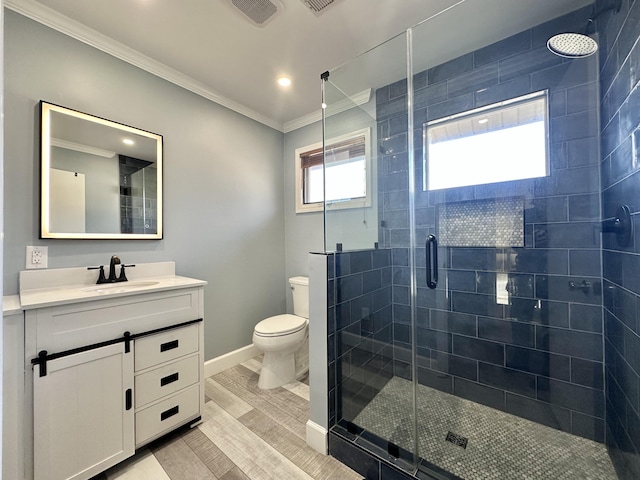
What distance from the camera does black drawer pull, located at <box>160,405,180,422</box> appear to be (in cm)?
159

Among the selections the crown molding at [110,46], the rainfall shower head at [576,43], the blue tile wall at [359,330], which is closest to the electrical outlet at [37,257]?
the crown molding at [110,46]

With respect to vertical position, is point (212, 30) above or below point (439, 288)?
above

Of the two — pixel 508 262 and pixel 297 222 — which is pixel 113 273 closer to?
pixel 297 222

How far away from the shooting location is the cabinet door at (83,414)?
124 centimetres

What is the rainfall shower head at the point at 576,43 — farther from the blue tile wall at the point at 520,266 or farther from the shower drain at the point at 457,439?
the shower drain at the point at 457,439

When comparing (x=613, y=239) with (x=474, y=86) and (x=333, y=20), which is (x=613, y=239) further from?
(x=333, y=20)

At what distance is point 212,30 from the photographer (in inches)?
69.2

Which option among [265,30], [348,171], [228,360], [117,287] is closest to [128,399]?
[117,287]

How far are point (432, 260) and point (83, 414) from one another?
2078 mm

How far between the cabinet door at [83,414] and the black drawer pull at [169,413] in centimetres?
15

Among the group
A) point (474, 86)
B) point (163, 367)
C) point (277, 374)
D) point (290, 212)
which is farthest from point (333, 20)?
point (277, 374)

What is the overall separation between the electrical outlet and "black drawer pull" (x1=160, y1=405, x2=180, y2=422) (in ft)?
3.49

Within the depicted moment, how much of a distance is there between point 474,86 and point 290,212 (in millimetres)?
1902

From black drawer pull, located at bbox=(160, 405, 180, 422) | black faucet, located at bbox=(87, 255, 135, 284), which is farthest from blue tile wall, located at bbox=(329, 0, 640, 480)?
black faucet, located at bbox=(87, 255, 135, 284)
